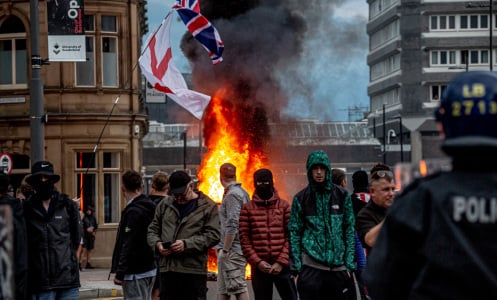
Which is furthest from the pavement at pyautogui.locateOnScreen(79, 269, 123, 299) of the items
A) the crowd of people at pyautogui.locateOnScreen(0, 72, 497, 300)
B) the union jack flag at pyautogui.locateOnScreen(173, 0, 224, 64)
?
the crowd of people at pyautogui.locateOnScreen(0, 72, 497, 300)

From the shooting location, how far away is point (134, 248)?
11047 millimetres

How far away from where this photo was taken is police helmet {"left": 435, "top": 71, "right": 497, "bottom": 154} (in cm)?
353

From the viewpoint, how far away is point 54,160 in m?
28.5

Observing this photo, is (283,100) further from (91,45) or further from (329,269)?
(329,269)

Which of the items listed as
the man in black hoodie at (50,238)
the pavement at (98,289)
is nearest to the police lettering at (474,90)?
the man in black hoodie at (50,238)

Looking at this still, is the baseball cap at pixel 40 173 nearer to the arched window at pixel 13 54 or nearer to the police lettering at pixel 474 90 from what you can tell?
the police lettering at pixel 474 90

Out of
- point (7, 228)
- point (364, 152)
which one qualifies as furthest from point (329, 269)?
point (364, 152)

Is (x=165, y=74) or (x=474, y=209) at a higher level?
(x=165, y=74)

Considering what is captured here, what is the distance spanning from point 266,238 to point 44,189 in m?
2.68

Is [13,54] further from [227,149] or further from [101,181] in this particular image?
[227,149]

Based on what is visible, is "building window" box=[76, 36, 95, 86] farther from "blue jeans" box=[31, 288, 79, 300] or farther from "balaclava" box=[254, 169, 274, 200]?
"blue jeans" box=[31, 288, 79, 300]

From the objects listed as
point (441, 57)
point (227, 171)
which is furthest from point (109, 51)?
point (441, 57)

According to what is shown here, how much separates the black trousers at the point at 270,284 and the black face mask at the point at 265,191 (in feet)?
2.42

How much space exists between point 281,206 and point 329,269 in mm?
2113
